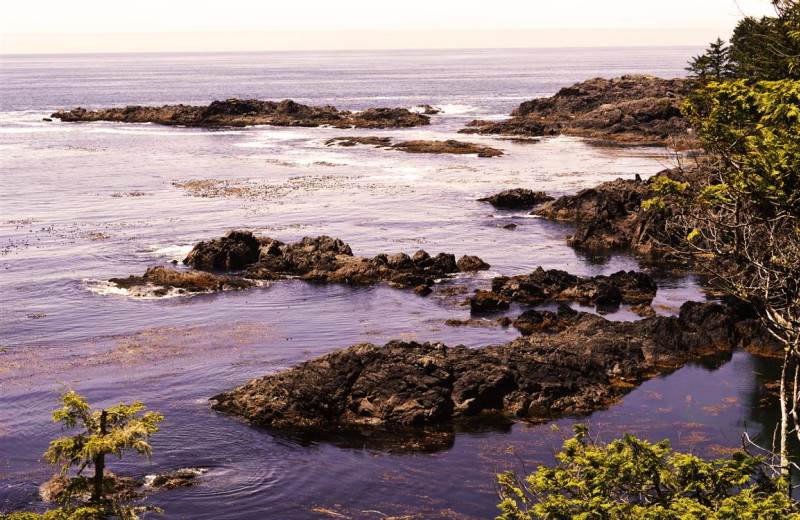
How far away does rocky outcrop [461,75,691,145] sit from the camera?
139000 millimetres

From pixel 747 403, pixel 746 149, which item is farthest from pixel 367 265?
pixel 746 149

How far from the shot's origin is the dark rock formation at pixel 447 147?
125 m

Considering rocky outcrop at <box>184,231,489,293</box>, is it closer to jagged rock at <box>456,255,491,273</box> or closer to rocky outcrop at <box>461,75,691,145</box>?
jagged rock at <box>456,255,491,273</box>

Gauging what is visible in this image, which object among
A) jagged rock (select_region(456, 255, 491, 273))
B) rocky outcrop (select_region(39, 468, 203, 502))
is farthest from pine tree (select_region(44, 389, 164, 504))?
jagged rock (select_region(456, 255, 491, 273))

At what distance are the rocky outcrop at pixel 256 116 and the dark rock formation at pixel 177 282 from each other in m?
105

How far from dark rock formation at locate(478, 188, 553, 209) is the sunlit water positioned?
96.9 inches

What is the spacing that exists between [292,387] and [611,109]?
127798mm

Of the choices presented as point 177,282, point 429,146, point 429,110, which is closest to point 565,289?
point 177,282

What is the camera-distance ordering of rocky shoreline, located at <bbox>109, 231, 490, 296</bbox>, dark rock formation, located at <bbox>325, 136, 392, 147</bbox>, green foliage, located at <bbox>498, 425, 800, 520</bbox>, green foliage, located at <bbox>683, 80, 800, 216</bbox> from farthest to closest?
dark rock formation, located at <bbox>325, 136, 392, 147</bbox> < rocky shoreline, located at <bbox>109, 231, 490, 296</bbox> < green foliage, located at <bbox>683, 80, 800, 216</bbox> < green foliage, located at <bbox>498, 425, 800, 520</bbox>

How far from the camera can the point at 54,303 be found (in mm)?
53750

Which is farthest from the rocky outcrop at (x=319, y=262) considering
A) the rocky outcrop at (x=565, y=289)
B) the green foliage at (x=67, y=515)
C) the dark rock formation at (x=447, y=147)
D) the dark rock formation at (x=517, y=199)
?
the dark rock formation at (x=447, y=147)

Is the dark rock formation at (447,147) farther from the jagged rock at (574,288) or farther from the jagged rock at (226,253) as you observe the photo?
the jagged rock at (574,288)

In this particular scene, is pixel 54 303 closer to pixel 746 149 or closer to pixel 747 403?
pixel 747 403

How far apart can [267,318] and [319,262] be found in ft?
38.0
